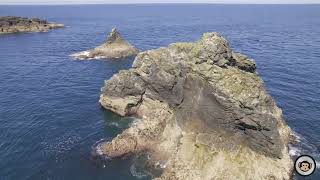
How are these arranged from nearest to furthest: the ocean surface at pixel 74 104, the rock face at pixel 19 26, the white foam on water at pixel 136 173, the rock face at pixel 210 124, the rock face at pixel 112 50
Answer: the rock face at pixel 210 124 < the white foam on water at pixel 136 173 < the ocean surface at pixel 74 104 < the rock face at pixel 112 50 < the rock face at pixel 19 26

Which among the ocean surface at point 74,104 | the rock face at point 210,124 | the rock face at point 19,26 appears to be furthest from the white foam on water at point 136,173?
the rock face at point 19,26

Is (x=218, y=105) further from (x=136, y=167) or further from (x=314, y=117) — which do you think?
(x=314, y=117)

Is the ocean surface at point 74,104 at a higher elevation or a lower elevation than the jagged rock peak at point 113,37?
lower

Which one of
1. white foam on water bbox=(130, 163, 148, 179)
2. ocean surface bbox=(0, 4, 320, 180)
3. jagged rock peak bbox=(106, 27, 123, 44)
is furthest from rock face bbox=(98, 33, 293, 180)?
jagged rock peak bbox=(106, 27, 123, 44)

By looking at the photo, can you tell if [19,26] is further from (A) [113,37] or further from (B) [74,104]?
(B) [74,104]

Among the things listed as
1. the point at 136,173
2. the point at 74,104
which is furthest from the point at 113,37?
the point at 136,173

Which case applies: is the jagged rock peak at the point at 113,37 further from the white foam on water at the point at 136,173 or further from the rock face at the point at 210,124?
the white foam on water at the point at 136,173
